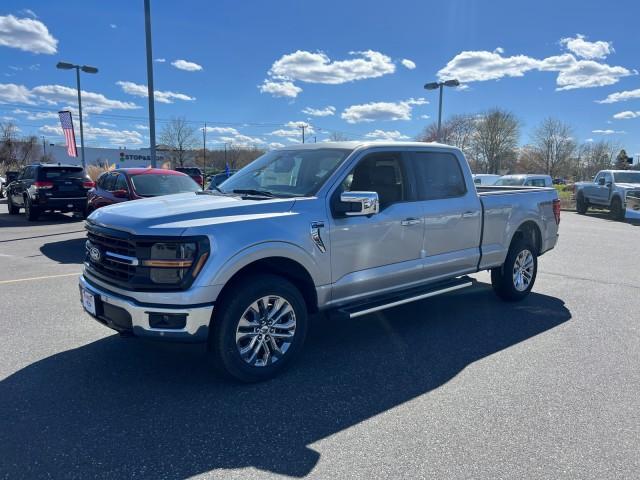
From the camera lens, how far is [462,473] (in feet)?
8.95

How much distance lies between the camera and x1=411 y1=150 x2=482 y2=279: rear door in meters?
5.09

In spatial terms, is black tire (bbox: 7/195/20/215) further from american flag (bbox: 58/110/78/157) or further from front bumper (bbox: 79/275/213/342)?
front bumper (bbox: 79/275/213/342)

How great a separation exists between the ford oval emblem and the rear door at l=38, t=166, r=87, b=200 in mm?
12018

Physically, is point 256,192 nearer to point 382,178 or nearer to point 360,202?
point 360,202

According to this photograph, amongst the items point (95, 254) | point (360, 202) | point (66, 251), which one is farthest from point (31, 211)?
point (360, 202)

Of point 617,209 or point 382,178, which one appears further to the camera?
point 617,209

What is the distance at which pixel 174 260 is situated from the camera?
11.3 feet

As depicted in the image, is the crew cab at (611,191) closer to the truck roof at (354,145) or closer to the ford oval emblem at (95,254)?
the truck roof at (354,145)

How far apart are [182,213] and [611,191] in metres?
19.4

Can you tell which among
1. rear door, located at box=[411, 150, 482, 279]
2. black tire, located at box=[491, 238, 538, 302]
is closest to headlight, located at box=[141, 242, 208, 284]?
rear door, located at box=[411, 150, 482, 279]

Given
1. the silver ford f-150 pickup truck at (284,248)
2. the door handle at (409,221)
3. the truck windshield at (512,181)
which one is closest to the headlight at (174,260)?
the silver ford f-150 pickup truck at (284,248)

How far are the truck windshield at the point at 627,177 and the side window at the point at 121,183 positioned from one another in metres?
18.2

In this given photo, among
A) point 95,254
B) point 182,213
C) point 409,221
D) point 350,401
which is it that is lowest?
point 350,401

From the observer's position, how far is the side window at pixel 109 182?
34.1 ft
